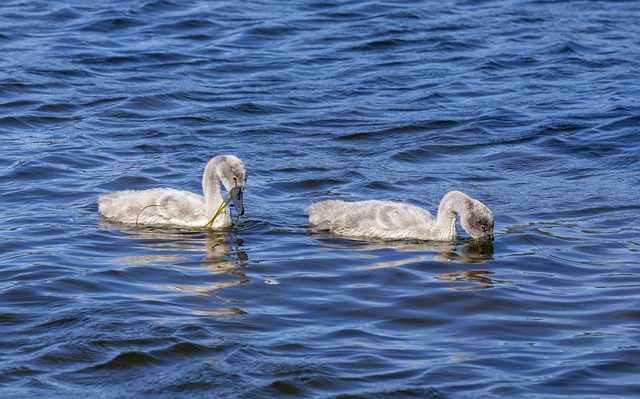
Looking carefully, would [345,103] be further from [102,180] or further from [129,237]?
[129,237]

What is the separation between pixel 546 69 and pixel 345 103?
3874mm

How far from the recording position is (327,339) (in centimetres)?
878

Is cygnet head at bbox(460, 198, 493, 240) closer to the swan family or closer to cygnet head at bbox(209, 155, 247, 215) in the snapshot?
the swan family

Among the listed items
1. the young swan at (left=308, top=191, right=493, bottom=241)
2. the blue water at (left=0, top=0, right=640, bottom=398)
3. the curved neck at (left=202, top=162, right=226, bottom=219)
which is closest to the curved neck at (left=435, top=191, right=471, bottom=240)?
the young swan at (left=308, top=191, right=493, bottom=241)

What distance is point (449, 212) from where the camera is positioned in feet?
38.4

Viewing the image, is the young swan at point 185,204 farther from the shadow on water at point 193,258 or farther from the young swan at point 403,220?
the young swan at point 403,220


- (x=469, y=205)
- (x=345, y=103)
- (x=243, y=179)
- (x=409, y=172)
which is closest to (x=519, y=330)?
(x=469, y=205)

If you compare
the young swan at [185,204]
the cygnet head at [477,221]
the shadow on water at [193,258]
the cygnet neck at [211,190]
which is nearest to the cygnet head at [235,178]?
the young swan at [185,204]

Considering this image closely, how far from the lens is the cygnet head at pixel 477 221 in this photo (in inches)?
454

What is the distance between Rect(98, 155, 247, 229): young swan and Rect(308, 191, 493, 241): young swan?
89 centimetres

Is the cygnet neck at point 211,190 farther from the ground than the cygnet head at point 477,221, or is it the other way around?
the cygnet neck at point 211,190

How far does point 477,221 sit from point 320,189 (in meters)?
2.40

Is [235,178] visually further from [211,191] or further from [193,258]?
[193,258]

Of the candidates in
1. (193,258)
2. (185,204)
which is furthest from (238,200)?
(193,258)
